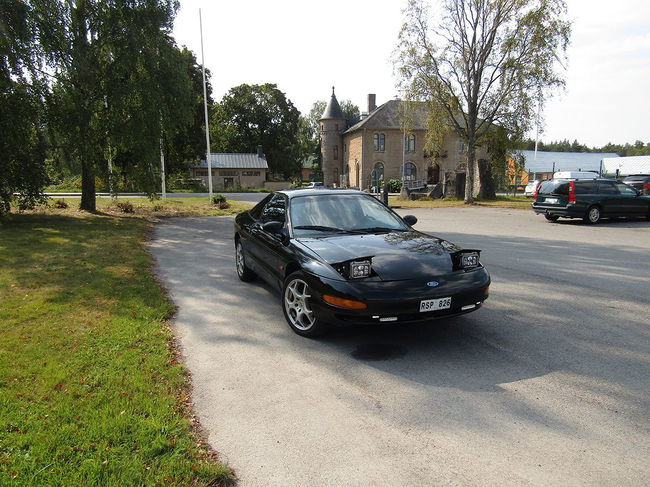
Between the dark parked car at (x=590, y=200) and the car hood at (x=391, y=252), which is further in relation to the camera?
the dark parked car at (x=590, y=200)

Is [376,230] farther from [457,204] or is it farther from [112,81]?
[457,204]

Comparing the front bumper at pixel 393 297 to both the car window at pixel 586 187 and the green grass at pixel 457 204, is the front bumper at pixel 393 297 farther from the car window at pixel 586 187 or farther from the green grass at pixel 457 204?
the green grass at pixel 457 204

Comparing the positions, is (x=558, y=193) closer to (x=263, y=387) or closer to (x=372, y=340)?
(x=372, y=340)

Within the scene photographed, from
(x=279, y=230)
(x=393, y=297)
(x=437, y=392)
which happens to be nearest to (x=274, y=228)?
(x=279, y=230)

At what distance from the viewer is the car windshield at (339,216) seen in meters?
5.51

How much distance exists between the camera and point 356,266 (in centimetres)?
418

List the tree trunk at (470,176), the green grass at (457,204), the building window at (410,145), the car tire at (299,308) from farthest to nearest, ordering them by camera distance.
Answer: the building window at (410,145) < the tree trunk at (470,176) < the green grass at (457,204) < the car tire at (299,308)

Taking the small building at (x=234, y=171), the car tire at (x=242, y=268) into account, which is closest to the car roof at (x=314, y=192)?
the car tire at (x=242, y=268)

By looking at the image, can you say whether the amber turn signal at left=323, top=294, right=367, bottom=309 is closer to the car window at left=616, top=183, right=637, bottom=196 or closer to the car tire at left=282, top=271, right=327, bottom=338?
the car tire at left=282, top=271, right=327, bottom=338

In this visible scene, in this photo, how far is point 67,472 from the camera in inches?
98.2

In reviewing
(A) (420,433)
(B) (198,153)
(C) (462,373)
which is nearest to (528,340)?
(C) (462,373)

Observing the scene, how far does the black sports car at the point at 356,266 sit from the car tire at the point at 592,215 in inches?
515

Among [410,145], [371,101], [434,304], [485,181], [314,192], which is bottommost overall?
[434,304]

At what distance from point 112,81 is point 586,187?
17.7 metres
